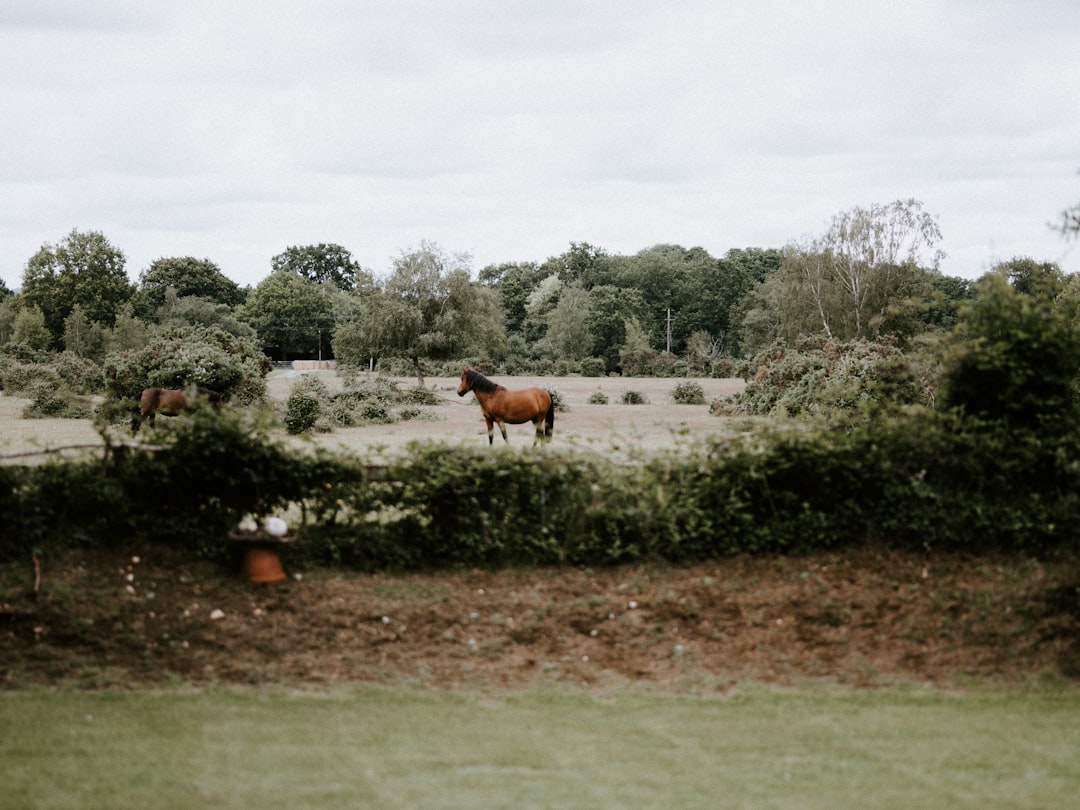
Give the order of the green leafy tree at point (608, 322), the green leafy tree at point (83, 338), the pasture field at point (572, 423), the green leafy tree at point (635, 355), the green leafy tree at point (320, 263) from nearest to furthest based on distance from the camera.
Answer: the pasture field at point (572, 423), the green leafy tree at point (83, 338), the green leafy tree at point (635, 355), the green leafy tree at point (608, 322), the green leafy tree at point (320, 263)

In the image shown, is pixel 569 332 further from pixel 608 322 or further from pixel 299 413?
pixel 299 413

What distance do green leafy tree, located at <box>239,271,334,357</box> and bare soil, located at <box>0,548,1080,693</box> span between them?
262 feet

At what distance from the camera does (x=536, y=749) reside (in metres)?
5.21

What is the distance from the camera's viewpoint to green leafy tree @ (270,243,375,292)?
4481 inches

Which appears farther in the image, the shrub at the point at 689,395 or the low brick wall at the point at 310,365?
the low brick wall at the point at 310,365

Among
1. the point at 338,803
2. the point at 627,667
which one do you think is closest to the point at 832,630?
the point at 627,667

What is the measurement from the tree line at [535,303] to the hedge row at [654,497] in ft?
5.74

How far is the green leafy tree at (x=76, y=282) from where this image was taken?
61.9 meters

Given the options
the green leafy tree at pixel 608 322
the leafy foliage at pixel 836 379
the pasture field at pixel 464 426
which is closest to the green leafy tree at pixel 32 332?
the pasture field at pixel 464 426

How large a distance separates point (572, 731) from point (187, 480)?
13.6 feet

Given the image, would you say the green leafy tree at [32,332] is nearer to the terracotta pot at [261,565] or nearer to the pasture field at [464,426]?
the pasture field at [464,426]

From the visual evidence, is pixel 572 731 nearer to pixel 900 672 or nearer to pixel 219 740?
pixel 219 740

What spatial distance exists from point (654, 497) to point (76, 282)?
209 feet

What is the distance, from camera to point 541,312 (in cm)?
8662
